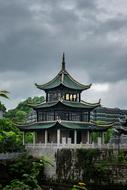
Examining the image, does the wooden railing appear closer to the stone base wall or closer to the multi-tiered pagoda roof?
the stone base wall

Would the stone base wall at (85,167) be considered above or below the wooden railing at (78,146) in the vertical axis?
below

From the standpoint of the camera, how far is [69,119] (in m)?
54.7

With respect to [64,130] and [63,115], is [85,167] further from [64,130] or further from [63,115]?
[63,115]

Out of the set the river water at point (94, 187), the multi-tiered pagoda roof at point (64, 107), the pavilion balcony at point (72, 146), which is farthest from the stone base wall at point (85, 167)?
the multi-tiered pagoda roof at point (64, 107)

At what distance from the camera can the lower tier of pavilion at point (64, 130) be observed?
52562mm

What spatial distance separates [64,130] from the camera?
176 feet

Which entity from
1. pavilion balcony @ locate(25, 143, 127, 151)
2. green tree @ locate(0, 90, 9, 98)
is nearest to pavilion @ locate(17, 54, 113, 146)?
pavilion balcony @ locate(25, 143, 127, 151)

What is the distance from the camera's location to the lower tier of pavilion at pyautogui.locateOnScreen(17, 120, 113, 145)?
52.6 m

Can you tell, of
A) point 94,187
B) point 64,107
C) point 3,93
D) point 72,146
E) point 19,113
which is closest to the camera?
point 3,93

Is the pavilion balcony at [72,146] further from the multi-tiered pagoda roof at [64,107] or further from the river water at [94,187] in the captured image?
the river water at [94,187]

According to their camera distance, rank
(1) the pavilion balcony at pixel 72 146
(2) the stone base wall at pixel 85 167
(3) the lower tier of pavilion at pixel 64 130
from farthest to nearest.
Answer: (3) the lower tier of pavilion at pixel 64 130, (1) the pavilion balcony at pixel 72 146, (2) the stone base wall at pixel 85 167

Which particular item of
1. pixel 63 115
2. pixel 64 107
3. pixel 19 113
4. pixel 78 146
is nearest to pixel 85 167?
pixel 78 146

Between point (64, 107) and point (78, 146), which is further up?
point (64, 107)

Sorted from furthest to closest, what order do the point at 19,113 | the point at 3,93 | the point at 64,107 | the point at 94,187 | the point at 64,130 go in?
the point at 19,113 → the point at 64,107 → the point at 64,130 → the point at 94,187 → the point at 3,93
